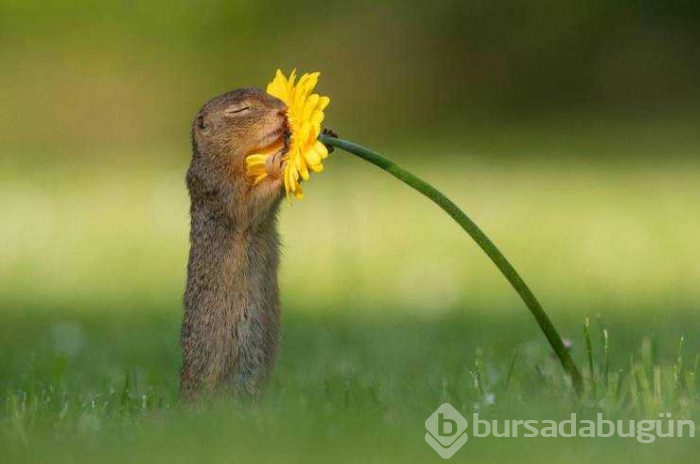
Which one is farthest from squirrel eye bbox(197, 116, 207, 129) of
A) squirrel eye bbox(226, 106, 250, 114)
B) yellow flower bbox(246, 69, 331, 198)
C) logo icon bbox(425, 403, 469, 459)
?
logo icon bbox(425, 403, 469, 459)

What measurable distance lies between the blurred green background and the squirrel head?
2.80 ft

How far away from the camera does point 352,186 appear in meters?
15.1

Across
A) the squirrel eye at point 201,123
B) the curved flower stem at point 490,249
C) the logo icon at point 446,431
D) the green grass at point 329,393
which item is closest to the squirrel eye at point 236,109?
the squirrel eye at point 201,123

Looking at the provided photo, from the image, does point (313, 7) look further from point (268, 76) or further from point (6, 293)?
point (6, 293)

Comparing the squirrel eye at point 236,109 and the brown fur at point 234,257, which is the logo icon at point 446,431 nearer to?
the brown fur at point 234,257

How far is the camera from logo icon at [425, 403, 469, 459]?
160 inches

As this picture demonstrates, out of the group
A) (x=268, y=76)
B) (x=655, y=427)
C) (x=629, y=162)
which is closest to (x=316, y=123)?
(x=655, y=427)

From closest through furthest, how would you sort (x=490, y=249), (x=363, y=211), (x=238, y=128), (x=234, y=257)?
(x=490, y=249), (x=234, y=257), (x=238, y=128), (x=363, y=211)

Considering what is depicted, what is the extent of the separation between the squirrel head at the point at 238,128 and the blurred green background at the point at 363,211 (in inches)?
33.6

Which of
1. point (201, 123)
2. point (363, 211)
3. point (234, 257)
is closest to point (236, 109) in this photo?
point (201, 123)

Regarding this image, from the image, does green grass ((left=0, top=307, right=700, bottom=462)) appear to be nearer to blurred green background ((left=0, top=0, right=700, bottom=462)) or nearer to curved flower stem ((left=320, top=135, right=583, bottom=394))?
blurred green background ((left=0, top=0, right=700, bottom=462))

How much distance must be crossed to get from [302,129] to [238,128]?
621 mm

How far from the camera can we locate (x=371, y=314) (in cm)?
877

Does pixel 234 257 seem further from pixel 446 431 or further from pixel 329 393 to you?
pixel 446 431
